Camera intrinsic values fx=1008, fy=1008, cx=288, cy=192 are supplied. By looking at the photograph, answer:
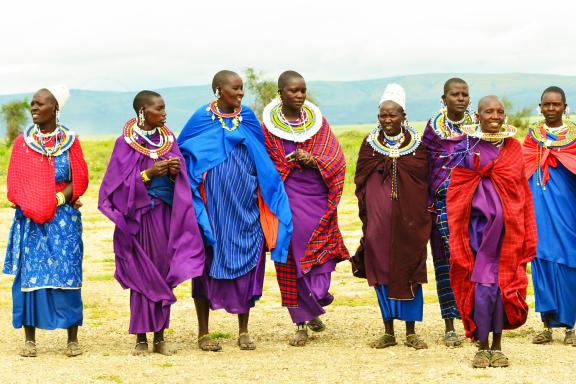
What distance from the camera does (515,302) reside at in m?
8.02

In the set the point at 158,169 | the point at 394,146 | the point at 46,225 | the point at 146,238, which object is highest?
the point at 394,146

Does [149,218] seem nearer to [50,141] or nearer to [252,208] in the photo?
[252,208]

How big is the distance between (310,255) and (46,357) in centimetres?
258

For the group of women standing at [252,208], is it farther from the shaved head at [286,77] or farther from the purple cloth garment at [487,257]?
the purple cloth garment at [487,257]

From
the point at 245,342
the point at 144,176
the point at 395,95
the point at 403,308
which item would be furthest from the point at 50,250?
the point at 395,95

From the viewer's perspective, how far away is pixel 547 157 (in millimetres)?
9438

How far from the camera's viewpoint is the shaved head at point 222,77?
30.6 feet

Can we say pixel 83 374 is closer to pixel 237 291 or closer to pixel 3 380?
pixel 3 380

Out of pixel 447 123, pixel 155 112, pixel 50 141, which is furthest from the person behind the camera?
pixel 447 123

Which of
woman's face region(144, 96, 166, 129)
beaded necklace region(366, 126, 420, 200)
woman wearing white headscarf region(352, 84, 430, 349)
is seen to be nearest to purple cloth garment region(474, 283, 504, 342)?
woman wearing white headscarf region(352, 84, 430, 349)

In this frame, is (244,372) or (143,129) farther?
(143,129)

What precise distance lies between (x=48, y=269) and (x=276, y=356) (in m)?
2.17

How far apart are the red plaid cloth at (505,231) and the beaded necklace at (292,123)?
5.68 feet

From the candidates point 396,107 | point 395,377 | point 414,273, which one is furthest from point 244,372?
point 396,107
